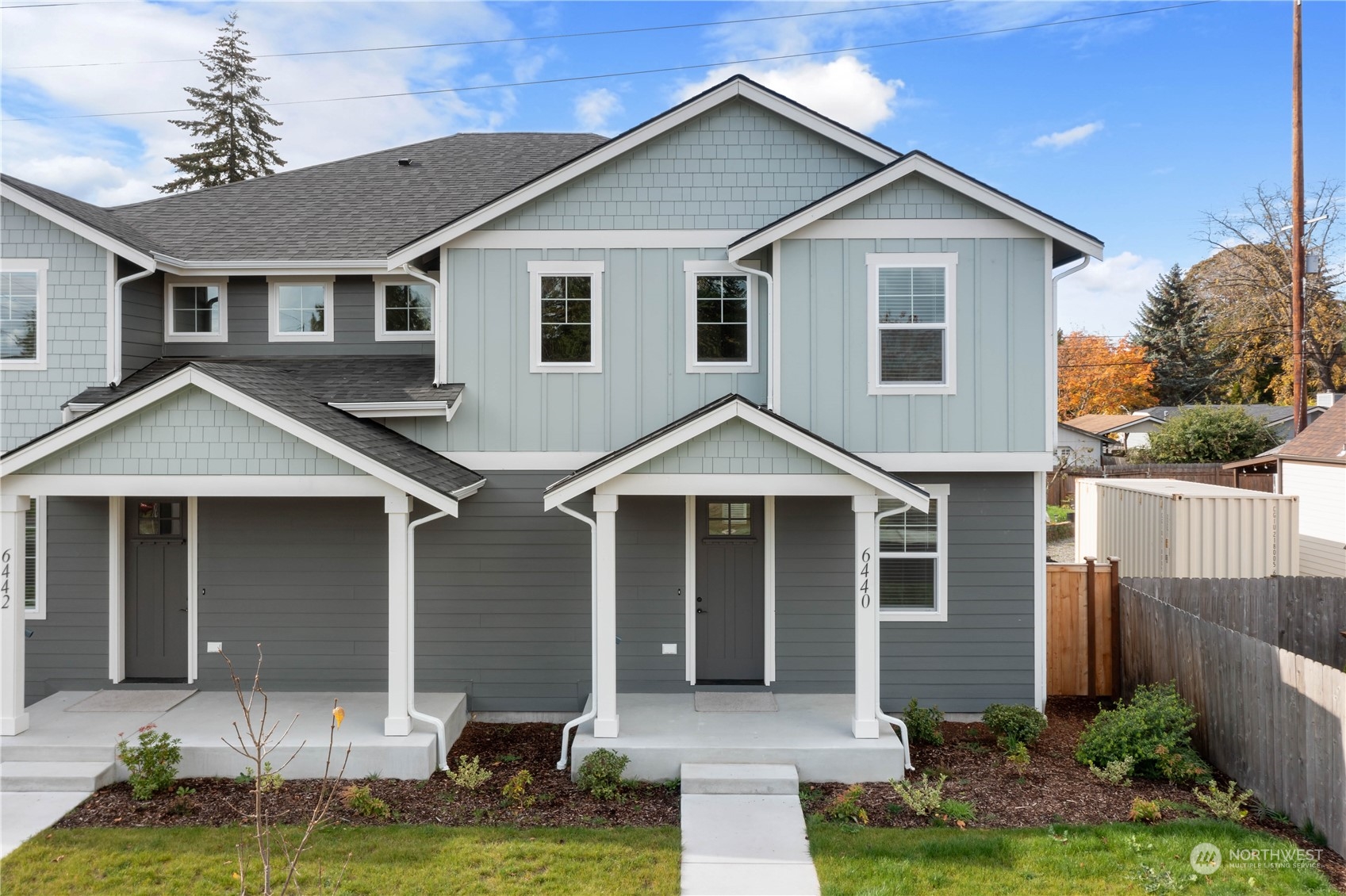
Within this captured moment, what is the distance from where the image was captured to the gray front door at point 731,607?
9375 millimetres

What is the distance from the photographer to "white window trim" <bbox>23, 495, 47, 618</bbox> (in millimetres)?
9438

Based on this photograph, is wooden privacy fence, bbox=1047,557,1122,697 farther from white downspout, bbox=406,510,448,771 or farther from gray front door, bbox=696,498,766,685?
white downspout, bbox=406,510,448,771

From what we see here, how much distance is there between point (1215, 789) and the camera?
263 inches

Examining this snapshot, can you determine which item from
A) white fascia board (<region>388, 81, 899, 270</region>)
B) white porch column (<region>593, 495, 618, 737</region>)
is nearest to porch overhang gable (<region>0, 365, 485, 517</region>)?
white porch column (<region>593, 495, 618, 737</region>)

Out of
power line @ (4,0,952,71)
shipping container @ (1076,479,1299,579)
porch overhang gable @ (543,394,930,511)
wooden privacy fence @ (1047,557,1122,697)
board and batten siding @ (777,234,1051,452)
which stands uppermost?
power line @ (4,0,952,71)

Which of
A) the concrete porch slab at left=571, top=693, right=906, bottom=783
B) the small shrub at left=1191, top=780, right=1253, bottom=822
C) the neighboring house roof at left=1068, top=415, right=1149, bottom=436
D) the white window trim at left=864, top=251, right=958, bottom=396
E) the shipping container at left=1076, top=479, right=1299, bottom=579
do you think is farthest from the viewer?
the neighboring house roof at left=1068, top=415, right=1149, bottom=436

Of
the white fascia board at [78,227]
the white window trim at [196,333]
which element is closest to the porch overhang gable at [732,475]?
the white window trim at [196,333]

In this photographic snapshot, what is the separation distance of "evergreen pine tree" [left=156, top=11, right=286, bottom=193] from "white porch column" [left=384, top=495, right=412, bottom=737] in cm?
2852

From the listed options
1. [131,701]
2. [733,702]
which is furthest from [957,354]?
[131,701]

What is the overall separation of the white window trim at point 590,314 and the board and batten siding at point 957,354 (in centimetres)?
207

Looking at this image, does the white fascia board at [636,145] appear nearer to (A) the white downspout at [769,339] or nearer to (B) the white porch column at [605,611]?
(A) the white downspout at [769,339]

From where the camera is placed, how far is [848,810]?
6.78m

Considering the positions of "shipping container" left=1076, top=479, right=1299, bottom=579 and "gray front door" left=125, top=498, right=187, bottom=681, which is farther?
"shipping container" left=1076, top=479, right=1299, bottom=579

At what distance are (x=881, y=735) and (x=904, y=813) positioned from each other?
3.64 ft
